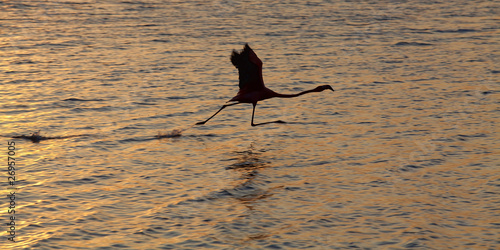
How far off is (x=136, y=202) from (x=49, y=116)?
632cm

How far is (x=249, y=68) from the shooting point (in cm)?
1438

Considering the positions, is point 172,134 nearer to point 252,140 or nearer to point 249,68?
point 252,140

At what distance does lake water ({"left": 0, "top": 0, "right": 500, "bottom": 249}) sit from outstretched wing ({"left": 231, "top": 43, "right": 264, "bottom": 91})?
1301 mm

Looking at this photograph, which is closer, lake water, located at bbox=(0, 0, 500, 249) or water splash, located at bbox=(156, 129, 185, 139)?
lake water, located at bbox=(0, 0, 500, 249)

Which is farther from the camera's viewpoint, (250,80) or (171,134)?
(171,134)

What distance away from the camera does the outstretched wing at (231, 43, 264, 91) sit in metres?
14.2

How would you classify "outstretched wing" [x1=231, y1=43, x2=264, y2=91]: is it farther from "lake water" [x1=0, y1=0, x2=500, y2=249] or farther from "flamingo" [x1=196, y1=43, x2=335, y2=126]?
"lake water" [x1=0, y1=0, x2=500, y2=249]

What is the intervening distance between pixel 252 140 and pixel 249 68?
1.82 m

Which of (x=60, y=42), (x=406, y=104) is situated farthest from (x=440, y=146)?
(x=60, y=42)

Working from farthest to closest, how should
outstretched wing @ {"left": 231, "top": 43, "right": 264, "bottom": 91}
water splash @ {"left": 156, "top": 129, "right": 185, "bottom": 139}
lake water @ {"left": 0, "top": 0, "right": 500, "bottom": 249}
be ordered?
water splash @ {"left": 156, "top": 129, "right": 185, "bottom": 139}, outstretched wing @ {"left": 231, "top": 43, "right": 264, "bottom": 91}, lake water @ {"left": 0, "top": 0, "right": 500, "bottom": 249}

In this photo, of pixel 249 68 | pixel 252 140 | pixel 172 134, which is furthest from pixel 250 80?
pixel 172 134

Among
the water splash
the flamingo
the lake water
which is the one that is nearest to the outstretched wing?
the flamingo

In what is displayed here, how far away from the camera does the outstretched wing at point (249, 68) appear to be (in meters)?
14.2

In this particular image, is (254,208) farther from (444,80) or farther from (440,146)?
(444,80)
